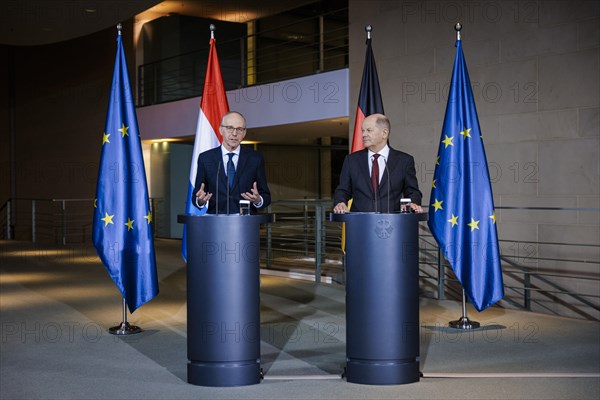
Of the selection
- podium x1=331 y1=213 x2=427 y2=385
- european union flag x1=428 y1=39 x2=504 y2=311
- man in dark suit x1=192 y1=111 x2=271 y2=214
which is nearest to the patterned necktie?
Result: podium x1=331 y1=213 x2=427 y2=385

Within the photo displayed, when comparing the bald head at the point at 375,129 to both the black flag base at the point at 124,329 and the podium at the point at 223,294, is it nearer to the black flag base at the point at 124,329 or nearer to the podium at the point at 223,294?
the podium at the point at 223,294

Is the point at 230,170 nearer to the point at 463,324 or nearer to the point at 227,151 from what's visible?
the point at 227,151

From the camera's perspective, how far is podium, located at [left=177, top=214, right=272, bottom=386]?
3.94 m

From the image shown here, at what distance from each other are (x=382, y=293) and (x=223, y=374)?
990 mm

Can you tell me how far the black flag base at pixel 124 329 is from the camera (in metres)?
5.70

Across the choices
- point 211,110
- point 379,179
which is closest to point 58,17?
point 211,110

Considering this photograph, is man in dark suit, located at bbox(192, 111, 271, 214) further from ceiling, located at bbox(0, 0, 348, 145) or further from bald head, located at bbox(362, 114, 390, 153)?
ceiling, located at bbox(0, 0, 348, 145)

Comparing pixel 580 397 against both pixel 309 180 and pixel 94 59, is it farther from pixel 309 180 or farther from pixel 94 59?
pixel 94 59

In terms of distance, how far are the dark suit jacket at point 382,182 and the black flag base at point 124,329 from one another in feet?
7.73

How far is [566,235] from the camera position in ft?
23.2

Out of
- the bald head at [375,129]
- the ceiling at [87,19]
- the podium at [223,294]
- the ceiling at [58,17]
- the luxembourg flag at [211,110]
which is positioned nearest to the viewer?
the podium at [223,294]

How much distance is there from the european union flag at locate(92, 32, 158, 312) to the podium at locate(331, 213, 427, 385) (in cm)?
223

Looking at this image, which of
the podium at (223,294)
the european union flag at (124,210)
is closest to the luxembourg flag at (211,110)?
the european union flag at (124,210)

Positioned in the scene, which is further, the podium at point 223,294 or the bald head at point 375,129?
the bald head at point 375,129
